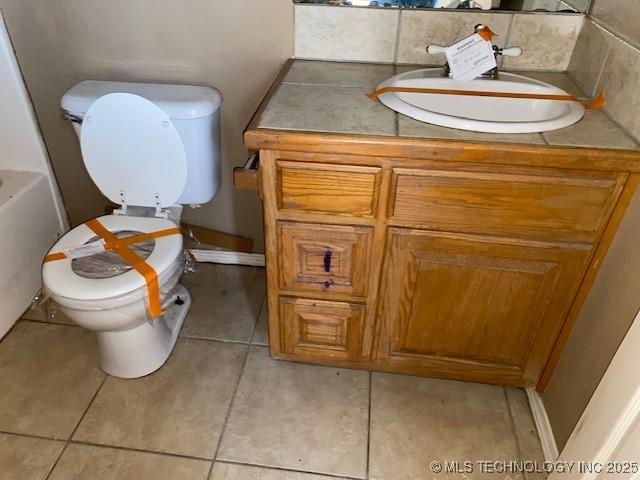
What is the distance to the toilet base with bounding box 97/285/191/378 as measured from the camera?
4.89 ft

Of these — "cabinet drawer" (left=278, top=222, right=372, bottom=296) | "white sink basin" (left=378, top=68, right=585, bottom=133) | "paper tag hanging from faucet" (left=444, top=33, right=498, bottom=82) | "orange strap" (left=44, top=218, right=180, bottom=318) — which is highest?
"paper tag hanging from faucet" (left=444, top=33, right=498, bottom=82)

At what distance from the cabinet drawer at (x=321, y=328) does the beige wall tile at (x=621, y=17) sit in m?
0.91

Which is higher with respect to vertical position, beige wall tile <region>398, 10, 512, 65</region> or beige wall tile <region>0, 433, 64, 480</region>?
beige wall tile <region>398, 10, 512, 65</region>

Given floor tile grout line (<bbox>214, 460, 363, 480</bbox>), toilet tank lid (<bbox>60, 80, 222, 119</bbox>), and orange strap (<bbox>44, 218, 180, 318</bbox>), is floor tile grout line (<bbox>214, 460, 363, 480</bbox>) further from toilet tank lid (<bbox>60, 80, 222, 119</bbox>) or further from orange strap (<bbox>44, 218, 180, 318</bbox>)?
toilet tank lid (<bbox>60, 80, 222, 119</bbox>)

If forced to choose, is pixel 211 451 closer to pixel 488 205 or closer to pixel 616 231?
pixel 488 205

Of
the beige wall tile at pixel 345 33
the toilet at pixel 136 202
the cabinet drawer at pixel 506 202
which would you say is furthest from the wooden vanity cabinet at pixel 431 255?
the beige wall tile at pixel 345 33

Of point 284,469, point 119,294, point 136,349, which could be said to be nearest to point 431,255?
point 284,469

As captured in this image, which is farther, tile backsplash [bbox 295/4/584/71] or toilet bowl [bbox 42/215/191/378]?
tile backsplash [bbox 295/4/584/71]

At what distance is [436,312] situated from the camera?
138 centimetres

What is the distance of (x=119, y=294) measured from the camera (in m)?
1.30

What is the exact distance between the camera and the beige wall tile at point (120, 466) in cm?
130

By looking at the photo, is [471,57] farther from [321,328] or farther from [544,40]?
[321,328]

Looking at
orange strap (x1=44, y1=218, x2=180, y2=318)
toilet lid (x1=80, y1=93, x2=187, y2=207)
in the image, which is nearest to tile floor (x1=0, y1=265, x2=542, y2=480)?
orange strap (x1=44, y1=218, x2=180, y2=318)

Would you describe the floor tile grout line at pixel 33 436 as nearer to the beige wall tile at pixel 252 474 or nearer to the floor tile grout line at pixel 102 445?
the floor tile grout line at pixel 102 445
